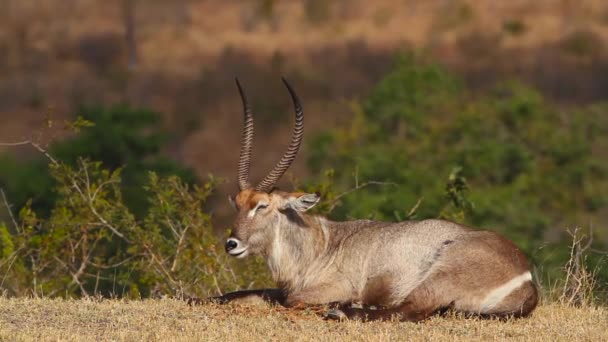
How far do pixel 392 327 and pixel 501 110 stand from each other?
2246 centimetres

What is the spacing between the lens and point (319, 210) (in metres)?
13.4

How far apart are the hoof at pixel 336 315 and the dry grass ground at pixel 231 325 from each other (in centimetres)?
7

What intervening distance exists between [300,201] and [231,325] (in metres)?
1.62

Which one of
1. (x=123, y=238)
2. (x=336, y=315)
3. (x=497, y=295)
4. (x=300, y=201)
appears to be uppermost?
(x=300, y=201)

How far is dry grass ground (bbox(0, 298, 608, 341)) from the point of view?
8109 mm

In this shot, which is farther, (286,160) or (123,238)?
(123,238)

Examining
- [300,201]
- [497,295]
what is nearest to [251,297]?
[300,201]

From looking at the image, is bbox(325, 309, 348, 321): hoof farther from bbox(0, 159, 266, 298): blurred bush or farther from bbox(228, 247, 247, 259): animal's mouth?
bbox(0, 159, 266, 298): blurred bush

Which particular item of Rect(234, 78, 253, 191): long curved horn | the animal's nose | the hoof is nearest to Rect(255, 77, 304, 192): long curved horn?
Rect(234, 78, 253, 191): long curved horn

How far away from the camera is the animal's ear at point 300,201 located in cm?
977

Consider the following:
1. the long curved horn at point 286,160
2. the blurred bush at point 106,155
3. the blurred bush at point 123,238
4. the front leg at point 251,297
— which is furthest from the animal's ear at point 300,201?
the blurred bush at point 106,155

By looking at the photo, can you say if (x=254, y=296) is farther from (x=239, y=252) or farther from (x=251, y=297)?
(x=239, y=252)

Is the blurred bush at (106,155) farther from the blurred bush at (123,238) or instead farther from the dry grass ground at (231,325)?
the dry grass ground at (231,325)

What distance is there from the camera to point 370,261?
9672 millimetres
